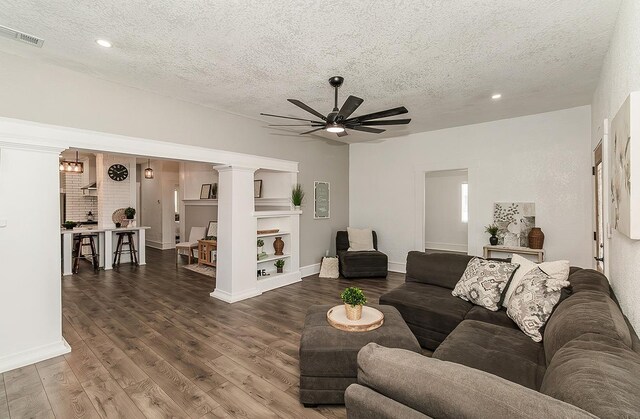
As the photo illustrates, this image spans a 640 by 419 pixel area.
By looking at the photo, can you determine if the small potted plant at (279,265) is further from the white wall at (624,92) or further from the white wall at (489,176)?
the white wall at (624,92)

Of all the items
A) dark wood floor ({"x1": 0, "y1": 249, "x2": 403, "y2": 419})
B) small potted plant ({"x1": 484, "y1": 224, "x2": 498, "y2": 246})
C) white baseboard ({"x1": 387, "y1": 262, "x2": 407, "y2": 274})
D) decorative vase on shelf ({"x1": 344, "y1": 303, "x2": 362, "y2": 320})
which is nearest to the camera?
dark wood floor ({"x1": 0, "y1": 249, "x2": 403, "y2": 419})

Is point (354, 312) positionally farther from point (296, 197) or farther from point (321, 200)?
point (321, 200)

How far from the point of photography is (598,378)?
0.98 metres

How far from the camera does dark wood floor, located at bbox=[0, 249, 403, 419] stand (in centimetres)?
213

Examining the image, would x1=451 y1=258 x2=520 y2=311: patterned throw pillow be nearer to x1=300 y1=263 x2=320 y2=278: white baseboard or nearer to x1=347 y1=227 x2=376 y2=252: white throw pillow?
x1=347 y1=227 x2=376 y2=252: white throw pillow

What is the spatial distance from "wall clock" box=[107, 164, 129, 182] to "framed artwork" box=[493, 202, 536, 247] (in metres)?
8.25

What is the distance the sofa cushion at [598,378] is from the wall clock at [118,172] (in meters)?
8.52

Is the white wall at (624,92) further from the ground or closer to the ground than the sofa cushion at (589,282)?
further from the ground

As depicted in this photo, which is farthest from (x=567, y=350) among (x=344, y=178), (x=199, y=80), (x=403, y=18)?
(x=344, y=178)

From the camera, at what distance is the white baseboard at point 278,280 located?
4.99 metres

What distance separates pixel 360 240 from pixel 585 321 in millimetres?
4744

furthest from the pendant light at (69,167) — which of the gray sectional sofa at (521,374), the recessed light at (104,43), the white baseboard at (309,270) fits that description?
the gray sectional sofa at (521,374)

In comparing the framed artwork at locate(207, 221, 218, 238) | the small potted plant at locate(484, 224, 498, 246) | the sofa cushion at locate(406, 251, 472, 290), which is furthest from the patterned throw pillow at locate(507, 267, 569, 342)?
the framed artwork at locate(207, 221, 218, 238)

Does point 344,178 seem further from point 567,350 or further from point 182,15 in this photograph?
point 567,350
